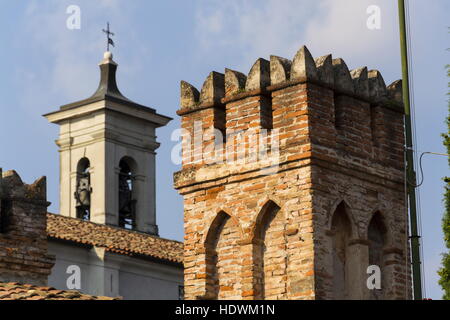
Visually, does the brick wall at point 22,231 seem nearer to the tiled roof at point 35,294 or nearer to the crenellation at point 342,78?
the tiled roof at point 35,294

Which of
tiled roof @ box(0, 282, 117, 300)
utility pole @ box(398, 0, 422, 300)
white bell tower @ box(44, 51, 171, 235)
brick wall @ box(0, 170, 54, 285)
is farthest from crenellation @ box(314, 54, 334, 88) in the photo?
white bell tower @ box(44, 51, 171, 235)

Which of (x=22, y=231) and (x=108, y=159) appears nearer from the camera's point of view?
(x=22, y=231)

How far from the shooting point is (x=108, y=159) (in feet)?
155

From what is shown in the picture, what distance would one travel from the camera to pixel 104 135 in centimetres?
4731

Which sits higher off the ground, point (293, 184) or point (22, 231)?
point (22, 231)

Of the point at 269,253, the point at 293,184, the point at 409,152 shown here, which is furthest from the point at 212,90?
the point at 409,152

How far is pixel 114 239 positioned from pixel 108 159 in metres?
6.89

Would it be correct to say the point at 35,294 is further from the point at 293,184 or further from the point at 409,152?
the point at 409,152

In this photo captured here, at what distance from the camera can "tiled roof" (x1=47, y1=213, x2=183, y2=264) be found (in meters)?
38.4

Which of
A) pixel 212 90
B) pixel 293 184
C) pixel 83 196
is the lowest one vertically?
pixel 293 184

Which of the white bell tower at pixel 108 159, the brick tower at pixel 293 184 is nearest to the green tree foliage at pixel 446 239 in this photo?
the brick tower at pixel 293 184

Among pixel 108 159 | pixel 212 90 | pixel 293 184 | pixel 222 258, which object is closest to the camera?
pixel 293 184

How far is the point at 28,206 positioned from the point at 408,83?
5845mm
